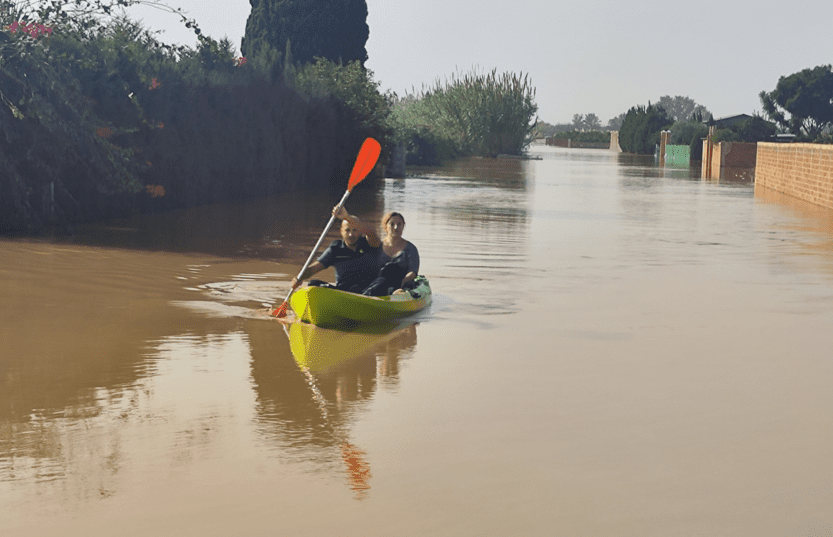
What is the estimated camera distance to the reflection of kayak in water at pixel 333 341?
9062 mm

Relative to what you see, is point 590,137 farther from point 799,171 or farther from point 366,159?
point 366,159

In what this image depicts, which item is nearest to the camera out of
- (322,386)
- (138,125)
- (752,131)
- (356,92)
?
(322,386)

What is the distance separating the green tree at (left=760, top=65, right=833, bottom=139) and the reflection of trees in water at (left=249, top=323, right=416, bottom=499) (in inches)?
3325

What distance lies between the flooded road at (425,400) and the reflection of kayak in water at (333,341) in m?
0.04

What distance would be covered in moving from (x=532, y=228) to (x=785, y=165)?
58.2 feet

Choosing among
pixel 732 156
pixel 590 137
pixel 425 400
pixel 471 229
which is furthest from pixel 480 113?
pixel 590 137

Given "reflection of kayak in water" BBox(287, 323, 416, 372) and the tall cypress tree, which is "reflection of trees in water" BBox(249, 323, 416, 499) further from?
the tall cypress tree

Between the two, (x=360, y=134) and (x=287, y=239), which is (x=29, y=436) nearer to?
(x=287, y=239)

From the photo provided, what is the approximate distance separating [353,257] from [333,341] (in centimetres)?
156

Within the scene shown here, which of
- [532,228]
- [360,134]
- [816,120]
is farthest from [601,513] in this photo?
[816,120]

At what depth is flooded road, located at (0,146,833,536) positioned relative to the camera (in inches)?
210

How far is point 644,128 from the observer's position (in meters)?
94.7

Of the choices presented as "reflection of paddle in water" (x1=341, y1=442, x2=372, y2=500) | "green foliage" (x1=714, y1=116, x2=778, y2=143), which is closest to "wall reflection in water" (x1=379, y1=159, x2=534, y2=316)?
"reflection of paddle in water" (x1=341, y1=442, x2=372, y2=500)

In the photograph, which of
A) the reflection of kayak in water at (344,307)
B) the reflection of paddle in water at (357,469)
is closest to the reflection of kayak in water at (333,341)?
the reflection of kayak in water at (344,307)
